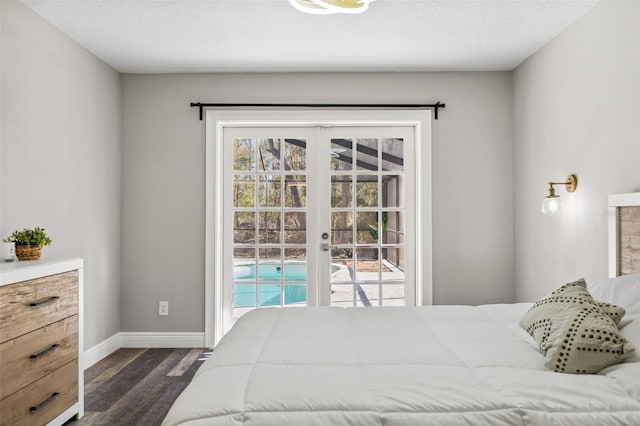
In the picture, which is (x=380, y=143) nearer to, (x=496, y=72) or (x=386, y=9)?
(x=496, y=72)

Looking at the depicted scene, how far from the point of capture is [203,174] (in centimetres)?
415

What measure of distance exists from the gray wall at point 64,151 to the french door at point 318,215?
3.21 ft

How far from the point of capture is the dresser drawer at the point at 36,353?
6.89ft

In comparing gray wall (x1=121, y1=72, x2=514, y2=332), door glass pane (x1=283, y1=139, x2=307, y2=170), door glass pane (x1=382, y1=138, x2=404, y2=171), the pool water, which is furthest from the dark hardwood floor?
door glass pane (x1=382, y1=138, x2=404, y2=171)

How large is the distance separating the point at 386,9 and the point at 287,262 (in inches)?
92.0

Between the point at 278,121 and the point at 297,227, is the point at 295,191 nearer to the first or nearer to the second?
the point at 297,227

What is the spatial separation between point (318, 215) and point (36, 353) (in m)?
2.51

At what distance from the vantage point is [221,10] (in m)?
2.93

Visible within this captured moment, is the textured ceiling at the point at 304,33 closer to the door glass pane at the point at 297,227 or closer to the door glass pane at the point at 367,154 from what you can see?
the door glass pane at the point at 367,154

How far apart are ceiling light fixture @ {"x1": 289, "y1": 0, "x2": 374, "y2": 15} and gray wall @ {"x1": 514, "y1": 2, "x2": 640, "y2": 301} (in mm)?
1515

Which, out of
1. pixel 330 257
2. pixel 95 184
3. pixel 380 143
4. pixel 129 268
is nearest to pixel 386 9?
pixel 380 143

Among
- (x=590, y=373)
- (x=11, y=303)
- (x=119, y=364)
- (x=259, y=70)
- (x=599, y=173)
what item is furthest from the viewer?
(x=259, y=70)

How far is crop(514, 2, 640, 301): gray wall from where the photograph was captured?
258cm

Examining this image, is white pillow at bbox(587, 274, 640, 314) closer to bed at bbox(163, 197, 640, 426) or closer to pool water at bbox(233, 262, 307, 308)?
bed at bbox(163, 197, 640, 426)
